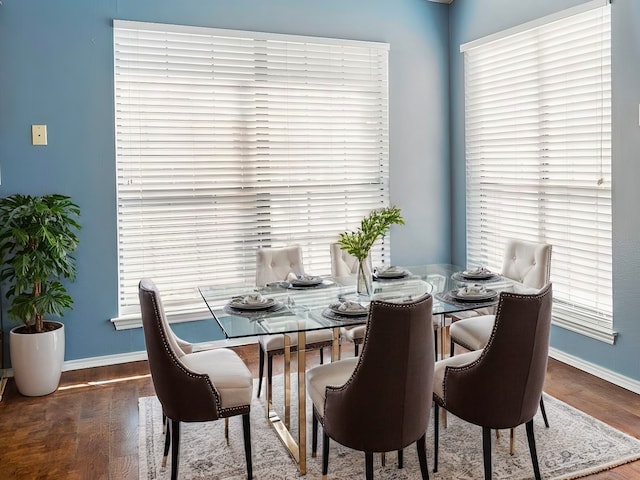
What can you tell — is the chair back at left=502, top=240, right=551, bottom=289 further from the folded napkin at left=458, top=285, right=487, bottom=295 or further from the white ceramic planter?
the white ceramic planter

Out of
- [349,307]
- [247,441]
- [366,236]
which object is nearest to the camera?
[247,441]

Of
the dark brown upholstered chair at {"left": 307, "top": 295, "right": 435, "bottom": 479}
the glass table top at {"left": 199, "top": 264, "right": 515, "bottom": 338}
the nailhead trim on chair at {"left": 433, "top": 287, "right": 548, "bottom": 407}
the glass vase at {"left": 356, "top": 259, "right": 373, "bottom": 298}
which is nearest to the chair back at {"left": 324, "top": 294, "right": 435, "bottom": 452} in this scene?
the dark brown upholstered chair at {"left": 307, "top": 295, "right": 435, "bottom": 479}

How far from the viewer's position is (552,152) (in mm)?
4238

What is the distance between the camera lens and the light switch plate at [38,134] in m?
3.96

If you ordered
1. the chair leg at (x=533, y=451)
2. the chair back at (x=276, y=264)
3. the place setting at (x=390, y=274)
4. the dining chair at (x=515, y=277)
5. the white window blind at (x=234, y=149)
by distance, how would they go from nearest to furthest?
the chair leg at (x=533, y=451), the dining chair at (x=515, y=277), the place setting at (x=390, y=274), the chair back at (x=276, y=264), the white window blind at (x=234, y=149)

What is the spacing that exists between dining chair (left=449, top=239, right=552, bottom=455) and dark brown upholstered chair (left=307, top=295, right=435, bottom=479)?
95cm

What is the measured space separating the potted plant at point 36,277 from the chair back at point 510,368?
8.32 feet

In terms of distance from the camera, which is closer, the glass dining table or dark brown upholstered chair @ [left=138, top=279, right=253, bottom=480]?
dark brown upholstered chair @ [left=138, top=279, right=253, bottom=480]

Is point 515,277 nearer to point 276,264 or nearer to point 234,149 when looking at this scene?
point 276,264

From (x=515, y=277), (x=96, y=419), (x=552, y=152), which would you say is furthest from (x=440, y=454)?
(x=552, y=152)

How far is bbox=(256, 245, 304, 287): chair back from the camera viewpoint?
3818mm

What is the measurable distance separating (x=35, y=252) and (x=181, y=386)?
1.68 meters

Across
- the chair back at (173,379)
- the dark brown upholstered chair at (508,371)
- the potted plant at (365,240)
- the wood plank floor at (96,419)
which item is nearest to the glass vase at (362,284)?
the potted plant at (365,240)

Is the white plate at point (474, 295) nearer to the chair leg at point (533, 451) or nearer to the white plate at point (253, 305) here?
the chair leg at point (533, 451)
